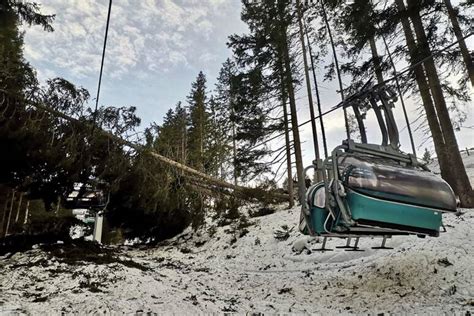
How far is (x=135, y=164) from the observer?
37.0ft

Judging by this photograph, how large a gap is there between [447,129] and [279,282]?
5.62 metres

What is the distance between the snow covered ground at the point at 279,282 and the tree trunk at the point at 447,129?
678mm

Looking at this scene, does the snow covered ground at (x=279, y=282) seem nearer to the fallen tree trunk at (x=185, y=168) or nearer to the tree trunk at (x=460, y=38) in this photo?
the tree trunk at (x=460, y=38)

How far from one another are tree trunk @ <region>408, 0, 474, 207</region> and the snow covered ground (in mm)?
678

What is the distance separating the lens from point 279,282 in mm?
6820

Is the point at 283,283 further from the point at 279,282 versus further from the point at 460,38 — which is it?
the point at 460,38

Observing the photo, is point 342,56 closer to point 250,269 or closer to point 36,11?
point 250,269

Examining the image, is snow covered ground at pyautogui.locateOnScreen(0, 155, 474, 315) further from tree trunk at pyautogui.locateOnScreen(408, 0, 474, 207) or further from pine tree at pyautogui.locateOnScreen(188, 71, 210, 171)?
pine tree at pyautogui.locateOnScreen(188, 71, 210, 171)

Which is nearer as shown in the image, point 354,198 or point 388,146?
point 354,198

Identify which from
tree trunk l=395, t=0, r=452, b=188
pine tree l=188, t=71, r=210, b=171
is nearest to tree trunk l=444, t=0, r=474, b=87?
tree trunk l=395, t=0, r=452, b=188

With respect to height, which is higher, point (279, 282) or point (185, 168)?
point (185, 168)

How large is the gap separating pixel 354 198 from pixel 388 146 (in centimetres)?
143

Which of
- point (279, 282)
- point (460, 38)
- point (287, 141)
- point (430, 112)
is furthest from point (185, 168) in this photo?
point (460, 38)

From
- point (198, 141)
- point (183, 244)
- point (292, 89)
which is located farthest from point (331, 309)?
point (198, 141)
